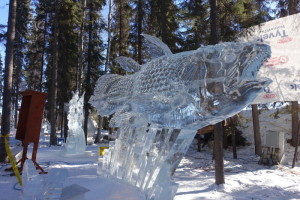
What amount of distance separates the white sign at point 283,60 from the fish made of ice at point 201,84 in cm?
487

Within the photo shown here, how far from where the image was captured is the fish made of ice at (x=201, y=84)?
243 centimetres

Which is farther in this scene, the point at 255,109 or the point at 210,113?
the point at 255,109

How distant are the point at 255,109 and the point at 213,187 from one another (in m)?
5.38

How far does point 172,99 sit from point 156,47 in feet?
3.58

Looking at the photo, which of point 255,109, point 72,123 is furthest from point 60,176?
point 255,109

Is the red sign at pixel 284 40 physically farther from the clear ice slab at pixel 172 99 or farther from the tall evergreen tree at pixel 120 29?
the tall evergreen tree at pixel 120 29

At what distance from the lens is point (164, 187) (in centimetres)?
300

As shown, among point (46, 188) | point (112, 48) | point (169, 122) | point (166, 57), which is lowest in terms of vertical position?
point (46, 188)

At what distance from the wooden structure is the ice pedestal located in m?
2.45

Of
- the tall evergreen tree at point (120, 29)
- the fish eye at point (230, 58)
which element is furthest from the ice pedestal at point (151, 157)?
the tall evergreen tree at point (120, 29)

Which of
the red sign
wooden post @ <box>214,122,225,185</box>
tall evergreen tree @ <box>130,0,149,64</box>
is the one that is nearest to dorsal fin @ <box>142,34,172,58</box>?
wooden post @ <box>214,122,225,185</box>

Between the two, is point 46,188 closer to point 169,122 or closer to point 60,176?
point 60,176

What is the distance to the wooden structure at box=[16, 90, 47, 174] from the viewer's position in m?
5.65

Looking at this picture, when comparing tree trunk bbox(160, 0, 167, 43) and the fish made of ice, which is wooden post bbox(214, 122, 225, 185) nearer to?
the fish made of ice
